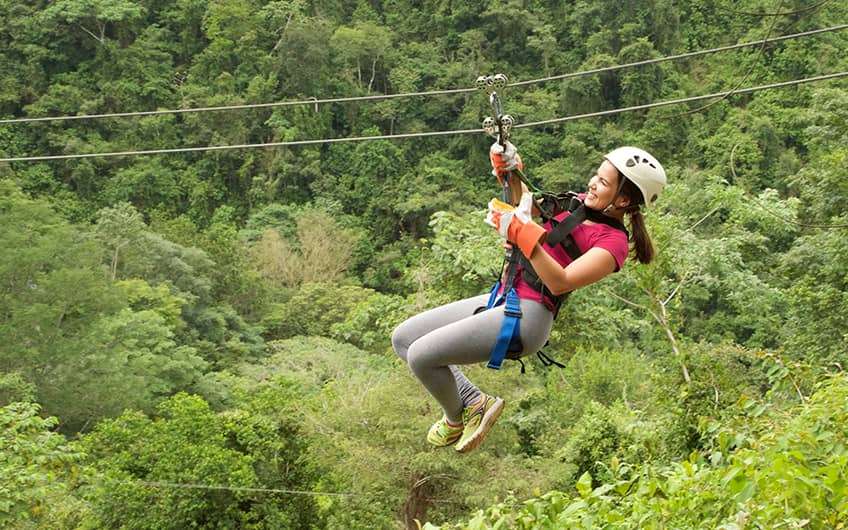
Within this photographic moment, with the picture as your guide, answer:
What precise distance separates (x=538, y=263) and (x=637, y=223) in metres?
0.55

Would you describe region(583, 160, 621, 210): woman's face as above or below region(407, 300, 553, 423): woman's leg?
above

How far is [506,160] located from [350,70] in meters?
30.5

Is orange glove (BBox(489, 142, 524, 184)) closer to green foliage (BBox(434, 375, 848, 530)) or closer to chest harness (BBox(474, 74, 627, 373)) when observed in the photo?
chest harness (BBox(474, 74, 627, 373))

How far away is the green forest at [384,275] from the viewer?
9.90 m

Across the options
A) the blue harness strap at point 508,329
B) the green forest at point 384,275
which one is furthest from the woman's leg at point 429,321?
the green forest at point 384,275

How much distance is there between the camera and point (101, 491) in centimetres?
1104

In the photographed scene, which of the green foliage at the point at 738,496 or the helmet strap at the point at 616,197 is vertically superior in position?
the helmet strap at the point at 616,197

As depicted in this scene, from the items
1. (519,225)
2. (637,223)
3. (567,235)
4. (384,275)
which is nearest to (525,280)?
(567,235)

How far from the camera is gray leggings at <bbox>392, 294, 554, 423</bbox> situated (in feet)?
11.0

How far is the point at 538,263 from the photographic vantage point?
Result: 3.12 meters

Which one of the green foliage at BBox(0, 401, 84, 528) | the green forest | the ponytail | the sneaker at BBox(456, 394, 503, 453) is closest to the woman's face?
the ponytail

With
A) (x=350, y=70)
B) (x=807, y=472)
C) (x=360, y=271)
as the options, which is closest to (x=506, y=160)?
(x=807, y=472)

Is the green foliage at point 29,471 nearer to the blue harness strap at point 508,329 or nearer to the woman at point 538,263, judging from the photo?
the woman at point 538,263

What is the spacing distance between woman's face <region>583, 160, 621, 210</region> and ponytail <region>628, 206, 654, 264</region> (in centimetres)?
13
